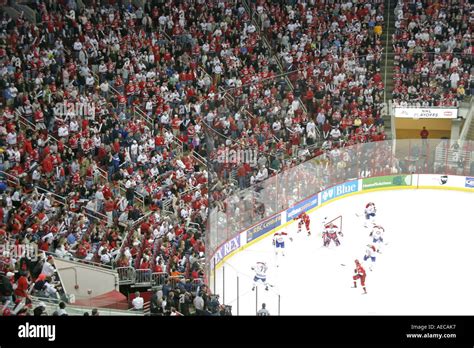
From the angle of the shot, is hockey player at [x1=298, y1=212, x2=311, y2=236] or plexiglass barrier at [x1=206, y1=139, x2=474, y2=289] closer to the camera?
plexiglass barrier at [x1=206, y1=139, x2=474, y2=289]

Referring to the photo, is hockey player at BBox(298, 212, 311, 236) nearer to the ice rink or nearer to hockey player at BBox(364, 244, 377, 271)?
the ice rink

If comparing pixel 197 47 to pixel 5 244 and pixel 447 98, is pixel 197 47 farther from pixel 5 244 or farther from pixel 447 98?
pixel 5 244

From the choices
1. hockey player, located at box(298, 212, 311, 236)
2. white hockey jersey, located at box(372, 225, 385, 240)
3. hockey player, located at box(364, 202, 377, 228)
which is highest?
hockey player, located at box(364, 202, 377, 228)

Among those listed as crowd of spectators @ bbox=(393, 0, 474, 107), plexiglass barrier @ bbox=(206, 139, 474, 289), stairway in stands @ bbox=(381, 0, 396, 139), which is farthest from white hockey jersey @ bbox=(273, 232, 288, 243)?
crowd of spectators @ bbox=(393, 0, 474, 107)

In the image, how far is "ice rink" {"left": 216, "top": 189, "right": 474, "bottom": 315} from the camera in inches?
733

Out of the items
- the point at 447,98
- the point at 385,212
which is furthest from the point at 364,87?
the point at 385,212

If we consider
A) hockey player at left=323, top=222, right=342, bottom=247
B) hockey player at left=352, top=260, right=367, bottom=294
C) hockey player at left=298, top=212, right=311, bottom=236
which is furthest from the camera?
hockey player at left=298, top=212, right=311, bottom=236

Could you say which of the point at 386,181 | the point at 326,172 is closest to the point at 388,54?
the point at 386,181

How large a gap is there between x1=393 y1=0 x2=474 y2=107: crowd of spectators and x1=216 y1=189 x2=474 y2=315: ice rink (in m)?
4.19

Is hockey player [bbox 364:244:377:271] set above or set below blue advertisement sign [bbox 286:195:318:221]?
below

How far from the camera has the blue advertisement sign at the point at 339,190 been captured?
2500cm

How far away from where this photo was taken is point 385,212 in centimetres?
2505

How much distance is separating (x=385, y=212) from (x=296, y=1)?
10349 millimetres

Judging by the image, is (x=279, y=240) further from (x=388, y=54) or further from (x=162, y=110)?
(x=388, y=54)
